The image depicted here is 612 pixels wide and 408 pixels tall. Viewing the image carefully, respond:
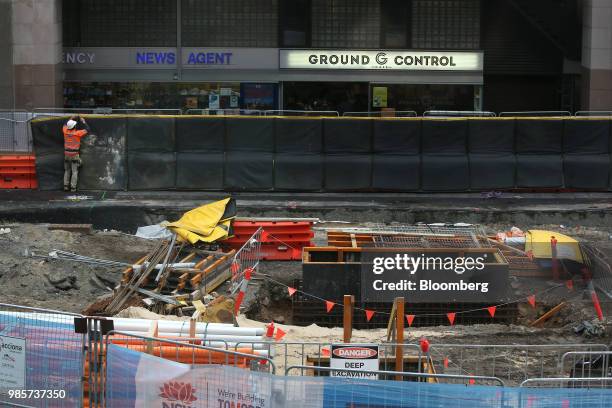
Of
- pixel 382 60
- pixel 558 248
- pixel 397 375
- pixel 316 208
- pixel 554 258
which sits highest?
pixel 382 60

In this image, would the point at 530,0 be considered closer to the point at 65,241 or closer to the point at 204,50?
the point at 204,50

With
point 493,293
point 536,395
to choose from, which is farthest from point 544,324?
point 536,395

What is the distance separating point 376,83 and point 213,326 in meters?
20.9

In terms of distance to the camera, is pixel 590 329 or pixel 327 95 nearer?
pixel 590 329

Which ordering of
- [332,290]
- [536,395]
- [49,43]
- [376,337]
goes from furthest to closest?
[49,43], [332,290], [376,337], [536,395]

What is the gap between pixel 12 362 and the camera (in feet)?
37.3

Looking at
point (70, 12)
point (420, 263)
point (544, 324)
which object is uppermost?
point (70, 12)

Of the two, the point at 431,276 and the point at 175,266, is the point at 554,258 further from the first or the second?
the point at 175,266

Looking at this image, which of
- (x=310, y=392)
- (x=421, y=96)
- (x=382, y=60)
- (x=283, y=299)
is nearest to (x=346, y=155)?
(x=382, y=60)

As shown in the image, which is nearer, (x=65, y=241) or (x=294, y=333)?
(x=294, y=333)

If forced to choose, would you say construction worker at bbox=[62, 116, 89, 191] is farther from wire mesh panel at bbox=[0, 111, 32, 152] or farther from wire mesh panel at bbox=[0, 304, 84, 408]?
wire mesh panel at bbox=[0, 304, 84, 408]

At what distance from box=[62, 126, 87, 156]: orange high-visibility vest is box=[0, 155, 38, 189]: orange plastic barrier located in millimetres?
1221

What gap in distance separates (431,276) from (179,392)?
25.5 ft

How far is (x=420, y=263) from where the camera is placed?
57.1 ft
